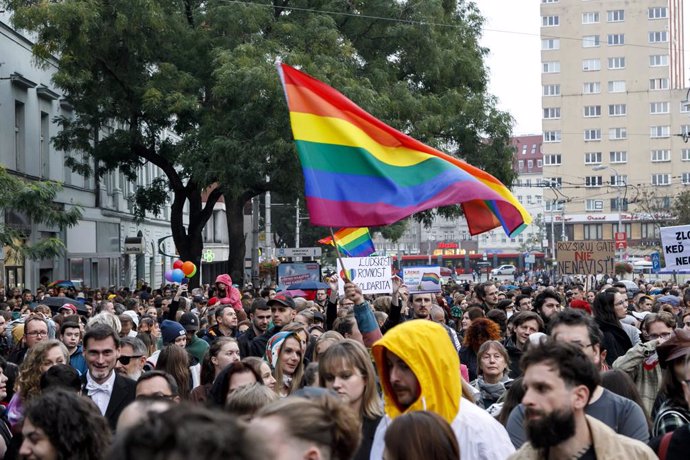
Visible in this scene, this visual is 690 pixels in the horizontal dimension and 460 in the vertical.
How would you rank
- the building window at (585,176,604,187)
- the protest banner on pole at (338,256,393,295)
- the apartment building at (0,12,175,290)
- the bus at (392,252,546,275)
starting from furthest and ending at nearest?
the building window at (585,176,604,187) < the bus at (392,252,546,275) < the apartment building at (0,12,175,290) < the protest banner on pole at (338,256,393,295)

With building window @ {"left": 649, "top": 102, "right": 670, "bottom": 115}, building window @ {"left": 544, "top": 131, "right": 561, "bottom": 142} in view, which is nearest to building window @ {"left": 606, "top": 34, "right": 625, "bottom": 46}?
building window @ {"left": 649, "top": 102, "right": 670, "bottom": 115}

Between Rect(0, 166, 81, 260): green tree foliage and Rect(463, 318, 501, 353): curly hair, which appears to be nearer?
Rect(463, 318, 501, 353): curly hair

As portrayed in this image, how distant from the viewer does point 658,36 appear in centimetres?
10512

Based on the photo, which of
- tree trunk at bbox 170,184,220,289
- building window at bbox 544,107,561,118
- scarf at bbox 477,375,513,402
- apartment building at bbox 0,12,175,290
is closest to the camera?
scarf at bbox 477,375,513,402

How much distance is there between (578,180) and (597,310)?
97821 mm

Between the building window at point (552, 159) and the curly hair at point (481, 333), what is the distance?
98.4 m

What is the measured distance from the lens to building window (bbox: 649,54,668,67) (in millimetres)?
104125

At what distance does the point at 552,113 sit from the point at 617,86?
6337 mm

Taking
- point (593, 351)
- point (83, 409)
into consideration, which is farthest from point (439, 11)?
point (83, 409)

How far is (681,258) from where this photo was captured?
17.0 meters

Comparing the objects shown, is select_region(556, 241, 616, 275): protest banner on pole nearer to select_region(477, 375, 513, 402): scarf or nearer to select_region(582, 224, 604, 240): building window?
select_region(477, 375, 513, 402): scarf

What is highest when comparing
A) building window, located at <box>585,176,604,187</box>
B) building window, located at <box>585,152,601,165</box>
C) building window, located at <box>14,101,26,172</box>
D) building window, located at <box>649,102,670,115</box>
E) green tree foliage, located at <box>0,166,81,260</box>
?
building window, located at <box>649,102,670,115</box>

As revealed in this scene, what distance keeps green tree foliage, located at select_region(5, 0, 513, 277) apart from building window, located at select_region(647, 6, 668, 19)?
243ft

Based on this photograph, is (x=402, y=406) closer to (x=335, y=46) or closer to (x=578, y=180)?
(x=335, y=46)
